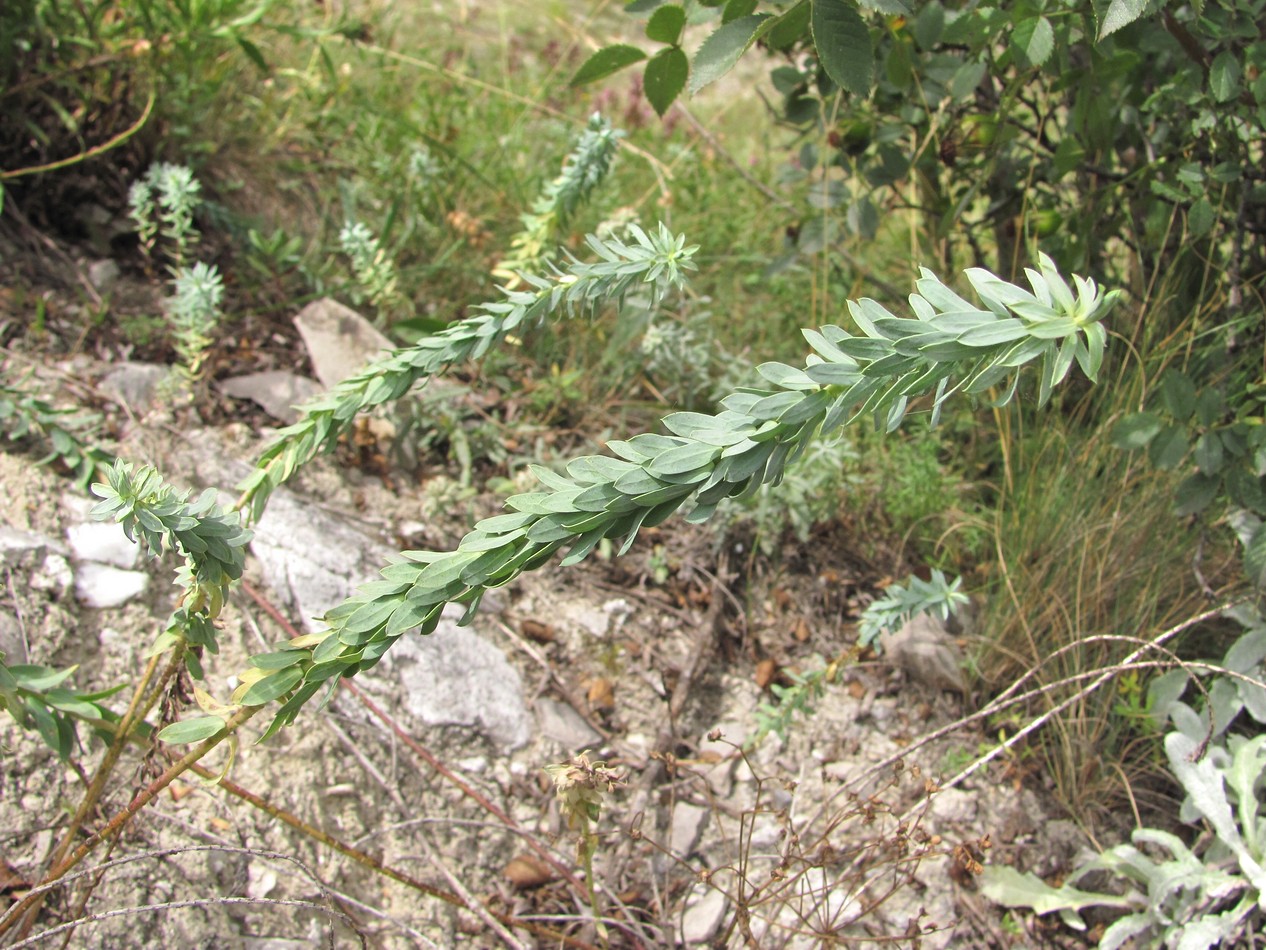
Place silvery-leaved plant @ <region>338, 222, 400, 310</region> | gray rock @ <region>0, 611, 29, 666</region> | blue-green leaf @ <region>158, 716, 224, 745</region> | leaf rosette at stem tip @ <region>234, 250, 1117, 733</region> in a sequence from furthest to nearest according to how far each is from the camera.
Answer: silvery-leaved plant @ <region>338, 222, 400, 310</region> < gray rock @ <region>0, 611, 29, 666</region> < blue-green leaf @ <region>158, 716, 224, 745</region> < leaf rosette at stem tip @ <region>234, 250, 1117, 733</region>

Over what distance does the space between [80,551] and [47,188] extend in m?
1.32

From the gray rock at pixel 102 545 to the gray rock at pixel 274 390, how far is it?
1.86 ft

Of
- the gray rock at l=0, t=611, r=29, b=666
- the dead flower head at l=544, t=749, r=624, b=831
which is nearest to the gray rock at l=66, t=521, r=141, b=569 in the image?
the gray rock at l=0, t=611, r=29, b=666

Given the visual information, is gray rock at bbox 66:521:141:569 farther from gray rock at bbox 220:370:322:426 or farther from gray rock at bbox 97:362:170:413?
gray rock at bbox 220:370:322:426

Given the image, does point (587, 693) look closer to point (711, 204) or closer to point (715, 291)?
point (715, 291)

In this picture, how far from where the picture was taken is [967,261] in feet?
10.1

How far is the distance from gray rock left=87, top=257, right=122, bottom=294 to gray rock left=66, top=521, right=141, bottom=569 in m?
0.96

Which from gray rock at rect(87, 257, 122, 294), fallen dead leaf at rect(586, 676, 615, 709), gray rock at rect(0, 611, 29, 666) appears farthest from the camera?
gray rock at rect(87, 257, 122, 294)

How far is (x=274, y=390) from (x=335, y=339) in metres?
0.21

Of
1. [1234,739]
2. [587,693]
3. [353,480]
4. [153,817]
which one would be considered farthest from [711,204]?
[153,817]

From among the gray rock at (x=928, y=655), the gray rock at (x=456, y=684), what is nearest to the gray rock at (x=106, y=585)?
the gray rock at (x=456, y=684)

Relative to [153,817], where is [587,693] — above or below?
below

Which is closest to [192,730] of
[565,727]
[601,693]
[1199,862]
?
[565,727]

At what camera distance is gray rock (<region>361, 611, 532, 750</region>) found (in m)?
2.12
